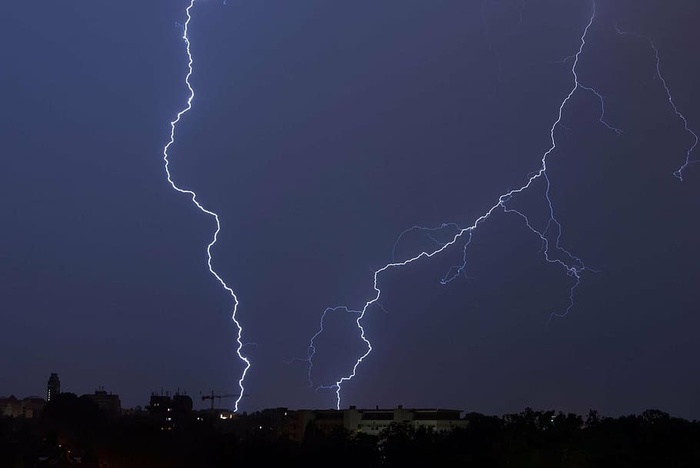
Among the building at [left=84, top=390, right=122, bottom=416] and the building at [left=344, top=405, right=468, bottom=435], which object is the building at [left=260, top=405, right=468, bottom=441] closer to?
the building at [left=344, top=405, right=468, bottom=435]

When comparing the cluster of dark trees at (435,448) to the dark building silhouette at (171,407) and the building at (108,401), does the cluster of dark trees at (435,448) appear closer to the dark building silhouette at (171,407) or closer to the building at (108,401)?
the dark building silhouette at (171,407)

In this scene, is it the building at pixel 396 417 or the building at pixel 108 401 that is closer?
the building at pixel 396 417

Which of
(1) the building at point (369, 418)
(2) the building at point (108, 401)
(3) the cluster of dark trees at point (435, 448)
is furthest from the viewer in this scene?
(2) the building at point (108, 401)

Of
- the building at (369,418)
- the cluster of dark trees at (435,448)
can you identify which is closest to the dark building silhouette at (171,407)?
the building at (369,418)

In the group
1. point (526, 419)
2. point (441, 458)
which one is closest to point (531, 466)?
point (441, 458)

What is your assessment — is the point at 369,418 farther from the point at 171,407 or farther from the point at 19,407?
the point at 19,407

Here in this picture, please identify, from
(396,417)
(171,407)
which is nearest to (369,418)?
(396,417)

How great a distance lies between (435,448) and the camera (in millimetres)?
30859

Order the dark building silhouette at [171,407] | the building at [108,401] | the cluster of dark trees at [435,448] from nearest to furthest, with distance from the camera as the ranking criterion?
the cluster of dark trees at [435,448]
the dark building silhouette at [171,407]
the building at [108,401]

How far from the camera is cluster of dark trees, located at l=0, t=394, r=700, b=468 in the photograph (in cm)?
2553

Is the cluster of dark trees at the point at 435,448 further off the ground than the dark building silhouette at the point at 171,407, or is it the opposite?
the dark building silhouette at the point at 171,407

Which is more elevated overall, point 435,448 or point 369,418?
point 369,418

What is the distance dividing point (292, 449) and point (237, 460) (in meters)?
2.92

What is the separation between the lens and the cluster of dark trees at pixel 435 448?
83.8 ft
